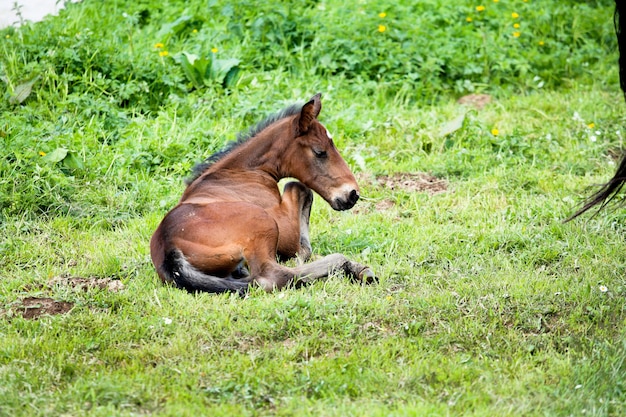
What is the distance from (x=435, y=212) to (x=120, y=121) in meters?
3.02

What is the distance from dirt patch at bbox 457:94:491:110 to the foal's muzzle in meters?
3.68

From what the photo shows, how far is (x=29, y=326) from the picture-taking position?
5070 millimetres

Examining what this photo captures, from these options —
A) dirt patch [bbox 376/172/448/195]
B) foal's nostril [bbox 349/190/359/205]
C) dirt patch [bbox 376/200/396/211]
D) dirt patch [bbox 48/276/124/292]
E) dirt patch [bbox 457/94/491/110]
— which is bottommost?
dirt patch [bbox 457/94/491/110]

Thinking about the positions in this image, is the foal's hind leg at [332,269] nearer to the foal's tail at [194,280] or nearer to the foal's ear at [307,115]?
the foal's tail at [194,280]

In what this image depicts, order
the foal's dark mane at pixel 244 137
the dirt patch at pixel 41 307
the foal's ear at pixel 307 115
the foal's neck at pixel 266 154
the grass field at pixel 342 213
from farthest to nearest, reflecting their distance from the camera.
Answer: the foal's dark mane at pixel 244 137
the foal's neck at pixel 266 154
the foal's ear at pixel 307 115
the dirt patch at pixel 41 307
the grass field at pixel 342 213

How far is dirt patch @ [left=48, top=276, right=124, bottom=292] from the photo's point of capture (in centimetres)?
565

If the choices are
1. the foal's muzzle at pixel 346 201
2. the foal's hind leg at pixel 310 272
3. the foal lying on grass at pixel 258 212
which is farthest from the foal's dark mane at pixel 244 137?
the foal's hind leg at pixel 310 272

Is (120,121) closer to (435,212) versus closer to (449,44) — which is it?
(435,212)

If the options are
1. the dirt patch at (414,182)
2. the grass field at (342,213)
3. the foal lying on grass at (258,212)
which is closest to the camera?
the grass field at (342,213)

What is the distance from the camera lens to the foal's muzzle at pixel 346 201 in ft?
19.9

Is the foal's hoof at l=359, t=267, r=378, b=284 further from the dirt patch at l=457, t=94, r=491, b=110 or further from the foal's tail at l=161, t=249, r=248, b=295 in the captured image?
the dirt patch at l=457, t=94, r=491, b=110

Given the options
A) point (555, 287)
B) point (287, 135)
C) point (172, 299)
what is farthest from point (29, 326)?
point (555, 287)

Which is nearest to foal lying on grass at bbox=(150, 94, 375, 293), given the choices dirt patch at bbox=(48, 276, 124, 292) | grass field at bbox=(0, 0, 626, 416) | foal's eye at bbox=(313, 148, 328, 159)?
foal's eye at bbox=(313, 148, 328, 159)

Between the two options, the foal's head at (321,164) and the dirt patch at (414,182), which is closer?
the foal's head at (321,164)
